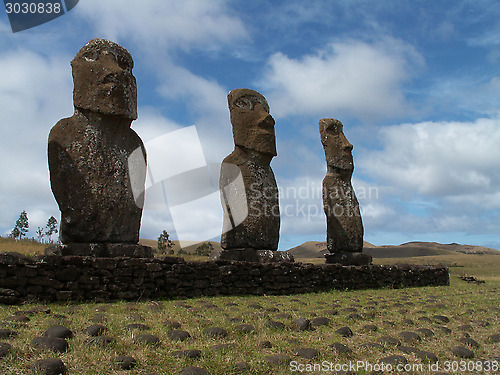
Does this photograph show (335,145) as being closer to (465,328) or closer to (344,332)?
(465,328)

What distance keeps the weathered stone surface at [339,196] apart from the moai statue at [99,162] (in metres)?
7.04

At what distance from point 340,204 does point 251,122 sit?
4600 mm

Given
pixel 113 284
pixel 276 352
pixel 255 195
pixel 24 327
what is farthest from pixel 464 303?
pixel 24 327

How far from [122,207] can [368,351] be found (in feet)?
18.0

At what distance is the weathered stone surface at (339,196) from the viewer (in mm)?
14000

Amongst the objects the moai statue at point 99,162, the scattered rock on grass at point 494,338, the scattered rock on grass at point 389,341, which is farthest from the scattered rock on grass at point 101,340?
the scattered rock on grass at point 494,338

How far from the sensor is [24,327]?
4871 millimetres

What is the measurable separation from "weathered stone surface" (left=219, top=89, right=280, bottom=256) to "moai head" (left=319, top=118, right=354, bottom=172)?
12.0ft

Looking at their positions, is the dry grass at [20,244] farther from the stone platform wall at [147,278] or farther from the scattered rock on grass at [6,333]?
the scattered rock on grass at [6,333]

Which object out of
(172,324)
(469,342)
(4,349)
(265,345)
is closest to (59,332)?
(4,349)

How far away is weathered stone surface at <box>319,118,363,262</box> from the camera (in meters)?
14.0

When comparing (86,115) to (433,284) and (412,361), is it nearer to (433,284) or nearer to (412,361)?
(412,361)

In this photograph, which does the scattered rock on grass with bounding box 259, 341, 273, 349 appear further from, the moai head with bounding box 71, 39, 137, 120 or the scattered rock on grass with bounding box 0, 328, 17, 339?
the moai head with bounding box 71, 39, 137, 120

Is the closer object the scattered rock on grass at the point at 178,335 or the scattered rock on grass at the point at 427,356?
the scattered rock on grass at the point at 427,356
